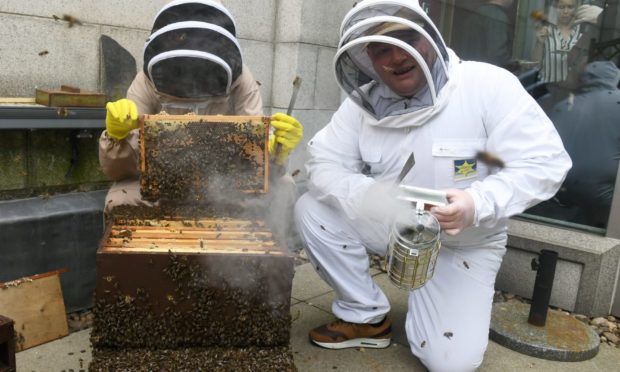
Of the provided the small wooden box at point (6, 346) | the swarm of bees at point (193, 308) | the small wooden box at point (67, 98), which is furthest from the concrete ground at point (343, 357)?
the small wooden box at point (67, 98)

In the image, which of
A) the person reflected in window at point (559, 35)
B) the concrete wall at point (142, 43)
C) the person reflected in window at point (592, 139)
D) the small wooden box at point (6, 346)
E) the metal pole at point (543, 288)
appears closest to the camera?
the small wooden box at point (6, 346)

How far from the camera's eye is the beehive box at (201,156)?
8.22 feet

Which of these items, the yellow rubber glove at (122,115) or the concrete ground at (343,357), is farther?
the concrete ground at (343,357)

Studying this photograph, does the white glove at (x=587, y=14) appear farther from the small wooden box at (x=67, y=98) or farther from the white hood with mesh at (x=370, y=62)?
the small wooden box at (x=67, y=98)

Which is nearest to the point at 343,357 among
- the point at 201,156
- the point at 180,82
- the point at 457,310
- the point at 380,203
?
the point at 457,310

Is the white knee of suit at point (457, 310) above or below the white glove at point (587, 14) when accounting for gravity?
below

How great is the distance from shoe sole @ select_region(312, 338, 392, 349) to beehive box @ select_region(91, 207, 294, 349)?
3.30ft

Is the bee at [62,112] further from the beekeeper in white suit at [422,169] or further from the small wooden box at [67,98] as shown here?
the beekeeper in white suit at [422,169]

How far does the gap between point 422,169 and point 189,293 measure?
1.38 meters

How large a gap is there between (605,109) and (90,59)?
3801 millimetres

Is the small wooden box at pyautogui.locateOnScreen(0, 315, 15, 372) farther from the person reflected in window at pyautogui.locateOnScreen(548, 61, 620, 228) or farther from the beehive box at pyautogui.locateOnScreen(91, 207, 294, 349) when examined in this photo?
the person reflected in window at pyautogui.locateOnScreen(548, 61, 620, 228)

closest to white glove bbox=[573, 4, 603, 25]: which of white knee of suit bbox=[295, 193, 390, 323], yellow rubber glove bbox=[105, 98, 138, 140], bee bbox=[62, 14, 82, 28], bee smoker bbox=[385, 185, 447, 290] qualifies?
white knee of suit bbox=[295, 193, 390, 323]

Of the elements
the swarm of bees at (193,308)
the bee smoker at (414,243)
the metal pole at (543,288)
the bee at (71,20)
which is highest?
the bee at (71,20)

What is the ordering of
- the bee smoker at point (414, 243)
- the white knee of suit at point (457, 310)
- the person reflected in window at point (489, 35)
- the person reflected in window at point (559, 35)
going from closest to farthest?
the bee smoker at point (414, 243)
the white knee of suit at point (457, 310)
the person reflected in window at point (559, 35)
the person reflected in window at point (489, 35)
